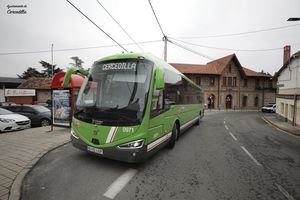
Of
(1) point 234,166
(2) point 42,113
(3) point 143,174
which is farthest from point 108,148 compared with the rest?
(2) point 42,113

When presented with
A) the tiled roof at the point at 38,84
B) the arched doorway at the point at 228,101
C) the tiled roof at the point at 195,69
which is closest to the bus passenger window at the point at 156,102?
the tiled roof at the point at 38,84

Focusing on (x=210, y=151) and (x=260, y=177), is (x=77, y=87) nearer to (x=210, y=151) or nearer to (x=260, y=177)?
(x=210, y=151)

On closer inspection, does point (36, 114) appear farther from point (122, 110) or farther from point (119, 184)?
point (119, 184)

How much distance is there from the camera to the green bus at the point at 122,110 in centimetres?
414

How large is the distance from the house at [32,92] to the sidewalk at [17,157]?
84.8ft

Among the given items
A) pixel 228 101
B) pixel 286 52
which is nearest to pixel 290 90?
pixel 286 52

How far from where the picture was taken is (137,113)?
4.17 m

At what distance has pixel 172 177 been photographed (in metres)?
4.16

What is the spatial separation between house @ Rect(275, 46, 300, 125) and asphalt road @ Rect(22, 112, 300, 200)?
12.9 m

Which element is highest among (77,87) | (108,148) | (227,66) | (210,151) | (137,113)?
(227,66)

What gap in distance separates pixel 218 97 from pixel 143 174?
37.9 m

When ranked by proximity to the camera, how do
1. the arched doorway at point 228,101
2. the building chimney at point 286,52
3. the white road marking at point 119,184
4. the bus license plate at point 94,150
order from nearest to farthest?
the white road marking at point 119,184, the bus license plate at point 94,150, the building chimney at point 286,52, the arched doorway at point 228,101

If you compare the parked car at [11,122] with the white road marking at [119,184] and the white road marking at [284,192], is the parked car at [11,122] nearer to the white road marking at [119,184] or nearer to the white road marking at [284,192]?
the white road marking at [119,184]

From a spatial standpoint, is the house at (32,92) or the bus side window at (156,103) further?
the house at (32,92)
